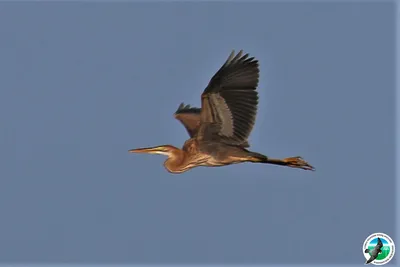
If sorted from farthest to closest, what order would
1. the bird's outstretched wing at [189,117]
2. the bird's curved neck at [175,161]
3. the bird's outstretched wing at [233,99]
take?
the bird's outstretched wing at [189,117] → the bird's curved neck at [175,161] → the bird's outstretched wing at [233,99]

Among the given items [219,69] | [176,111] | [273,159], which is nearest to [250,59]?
[219,69]

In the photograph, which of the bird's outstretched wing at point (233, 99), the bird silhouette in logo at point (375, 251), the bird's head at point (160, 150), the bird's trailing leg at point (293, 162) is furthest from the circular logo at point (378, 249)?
the bird's head at point (160, 150)

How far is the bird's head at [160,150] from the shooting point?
15.2 meters

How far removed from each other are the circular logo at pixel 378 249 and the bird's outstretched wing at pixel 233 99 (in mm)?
2031

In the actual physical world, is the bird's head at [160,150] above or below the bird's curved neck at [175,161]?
above

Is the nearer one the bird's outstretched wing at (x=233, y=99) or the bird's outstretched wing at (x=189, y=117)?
the bird's outstretched wing at (x=233, y=99)

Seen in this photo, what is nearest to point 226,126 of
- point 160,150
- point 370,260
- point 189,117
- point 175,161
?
point 175,161

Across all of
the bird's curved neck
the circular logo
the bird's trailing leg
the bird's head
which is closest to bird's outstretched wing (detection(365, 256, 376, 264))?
the circular logo

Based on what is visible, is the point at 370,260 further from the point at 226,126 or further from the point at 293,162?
the point at 226,126

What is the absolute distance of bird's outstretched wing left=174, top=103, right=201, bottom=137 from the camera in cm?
1570

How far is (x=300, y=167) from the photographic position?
15289 mm

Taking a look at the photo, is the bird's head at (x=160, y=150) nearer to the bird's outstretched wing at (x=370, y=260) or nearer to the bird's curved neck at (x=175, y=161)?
the bird's curved neck at (x=175, y=161)

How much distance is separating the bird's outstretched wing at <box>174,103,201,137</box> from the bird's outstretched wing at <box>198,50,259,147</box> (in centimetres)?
61

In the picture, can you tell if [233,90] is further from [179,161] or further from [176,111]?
[176,111]
